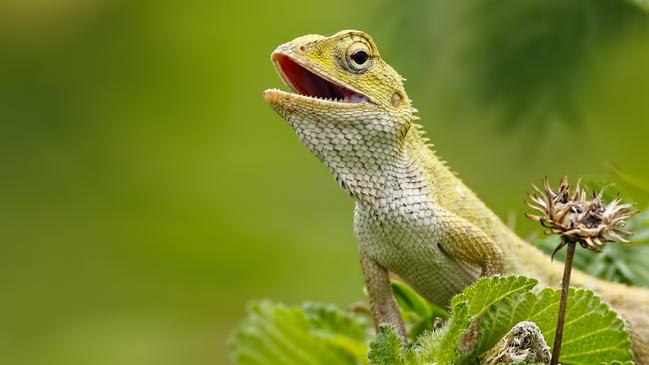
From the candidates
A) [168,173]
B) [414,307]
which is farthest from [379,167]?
[168,173]

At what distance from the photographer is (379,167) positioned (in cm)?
247

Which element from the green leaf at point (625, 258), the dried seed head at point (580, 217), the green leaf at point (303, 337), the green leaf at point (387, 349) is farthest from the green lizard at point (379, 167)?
the dried seed head at point (580, 217)

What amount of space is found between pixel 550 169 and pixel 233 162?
4.68 meters

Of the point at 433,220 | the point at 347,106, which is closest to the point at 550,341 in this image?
the point at 433,220

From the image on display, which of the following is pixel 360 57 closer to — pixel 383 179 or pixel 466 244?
pixel 383 179

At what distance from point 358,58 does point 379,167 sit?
0.26 metres

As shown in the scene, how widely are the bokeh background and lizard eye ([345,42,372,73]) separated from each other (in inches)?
114

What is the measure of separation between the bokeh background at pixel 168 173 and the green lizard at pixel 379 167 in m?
2.84

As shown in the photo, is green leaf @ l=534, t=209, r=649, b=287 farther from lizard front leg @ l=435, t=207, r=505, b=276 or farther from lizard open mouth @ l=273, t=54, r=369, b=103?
lizard open mouth @ l=273, t=54, r=369, b=103

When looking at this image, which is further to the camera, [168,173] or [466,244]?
[168,173]

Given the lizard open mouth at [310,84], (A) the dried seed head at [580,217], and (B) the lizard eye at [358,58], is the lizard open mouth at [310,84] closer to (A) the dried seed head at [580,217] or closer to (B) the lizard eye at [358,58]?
(B) the lizard eye at [358,58]

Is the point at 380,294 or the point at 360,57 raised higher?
the point at 360,57

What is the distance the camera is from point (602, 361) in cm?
197

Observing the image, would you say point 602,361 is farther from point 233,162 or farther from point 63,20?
point 63,20
